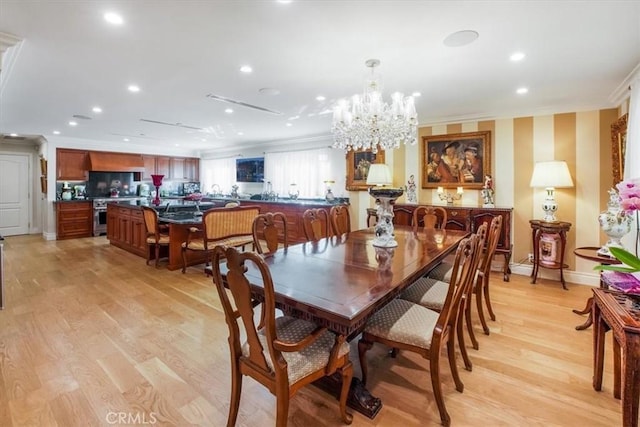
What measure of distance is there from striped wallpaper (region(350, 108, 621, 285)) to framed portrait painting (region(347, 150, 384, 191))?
1517 millimetres

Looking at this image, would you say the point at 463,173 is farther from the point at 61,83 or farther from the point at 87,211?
the point at 87,211

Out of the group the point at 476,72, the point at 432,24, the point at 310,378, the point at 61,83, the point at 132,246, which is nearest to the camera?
the point at 310,378

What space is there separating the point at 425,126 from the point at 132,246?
5.68 meters

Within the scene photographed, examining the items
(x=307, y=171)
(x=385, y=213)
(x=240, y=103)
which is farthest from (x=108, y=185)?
(x=385, y=213)

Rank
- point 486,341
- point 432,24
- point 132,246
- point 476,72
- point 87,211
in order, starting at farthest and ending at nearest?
point 87,211, point 132,246, point 476,72, point 486,341, point 432,24

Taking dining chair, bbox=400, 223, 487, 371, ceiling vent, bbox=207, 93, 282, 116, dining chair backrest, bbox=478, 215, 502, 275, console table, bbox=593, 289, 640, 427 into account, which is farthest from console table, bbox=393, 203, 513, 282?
ceiling vent, bbox=207, 93, 282, 116

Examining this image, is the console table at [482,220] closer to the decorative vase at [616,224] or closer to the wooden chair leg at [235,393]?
the decorative vase at [616,224]

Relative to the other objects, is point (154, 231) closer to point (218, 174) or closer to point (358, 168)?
point (358, 168)

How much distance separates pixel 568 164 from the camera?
4.11 metres

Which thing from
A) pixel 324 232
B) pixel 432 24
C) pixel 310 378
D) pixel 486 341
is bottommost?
pixel 486 341

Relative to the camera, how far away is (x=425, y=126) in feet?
16.9

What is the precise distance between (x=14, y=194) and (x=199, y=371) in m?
8.86

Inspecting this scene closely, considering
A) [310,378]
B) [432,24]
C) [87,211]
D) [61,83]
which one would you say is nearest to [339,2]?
[432,24]

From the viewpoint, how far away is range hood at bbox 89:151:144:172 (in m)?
7.49
